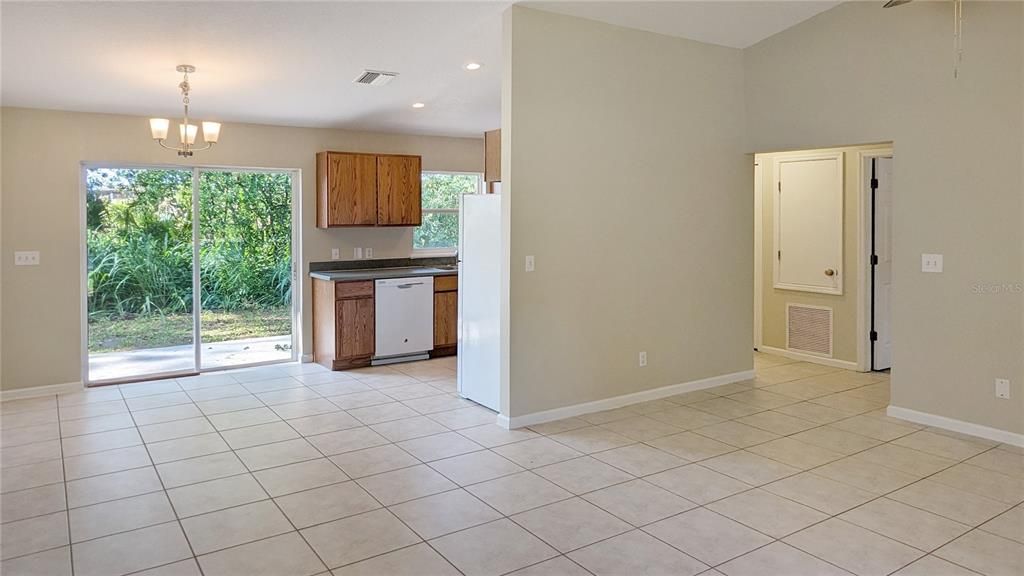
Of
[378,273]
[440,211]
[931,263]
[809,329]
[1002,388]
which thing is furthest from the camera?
[440,211]

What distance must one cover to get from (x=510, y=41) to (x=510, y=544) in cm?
304

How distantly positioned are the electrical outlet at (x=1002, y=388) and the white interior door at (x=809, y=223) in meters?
2.16

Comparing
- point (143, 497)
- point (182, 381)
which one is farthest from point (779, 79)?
point (182, 381)

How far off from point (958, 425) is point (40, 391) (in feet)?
22.3

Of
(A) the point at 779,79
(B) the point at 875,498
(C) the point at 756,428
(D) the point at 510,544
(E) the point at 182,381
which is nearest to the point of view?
(D) the point at 510,544

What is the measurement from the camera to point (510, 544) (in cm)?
295

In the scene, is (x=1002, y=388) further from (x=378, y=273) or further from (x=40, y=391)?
(x=40, y=391)

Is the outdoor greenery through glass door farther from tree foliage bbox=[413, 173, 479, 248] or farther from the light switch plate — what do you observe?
the light switch plate

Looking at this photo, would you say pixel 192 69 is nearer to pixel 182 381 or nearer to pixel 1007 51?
pixel 182 381

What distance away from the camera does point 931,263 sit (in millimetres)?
4617

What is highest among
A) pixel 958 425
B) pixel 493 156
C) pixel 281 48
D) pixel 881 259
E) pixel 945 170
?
pixel 281 48

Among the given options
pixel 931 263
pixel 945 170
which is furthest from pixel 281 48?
pixel 931 263

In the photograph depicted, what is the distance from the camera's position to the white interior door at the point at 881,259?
20.5ft

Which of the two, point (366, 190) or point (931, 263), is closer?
point (931, 263)
